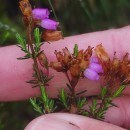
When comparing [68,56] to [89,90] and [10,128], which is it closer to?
[89,90]

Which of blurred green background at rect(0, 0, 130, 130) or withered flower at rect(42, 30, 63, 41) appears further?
blurred green background at rect(0, 0, 130, 130)

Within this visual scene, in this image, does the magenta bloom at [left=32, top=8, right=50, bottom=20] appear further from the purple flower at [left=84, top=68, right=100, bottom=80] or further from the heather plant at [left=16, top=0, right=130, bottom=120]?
the purple flower at [left=84, top=68, right=100, bottom=80]

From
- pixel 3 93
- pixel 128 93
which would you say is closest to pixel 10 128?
pixel 3 93

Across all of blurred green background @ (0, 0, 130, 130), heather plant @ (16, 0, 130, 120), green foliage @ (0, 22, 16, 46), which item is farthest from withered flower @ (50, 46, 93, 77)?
blurred green background @ (0, 0, 130, 130)

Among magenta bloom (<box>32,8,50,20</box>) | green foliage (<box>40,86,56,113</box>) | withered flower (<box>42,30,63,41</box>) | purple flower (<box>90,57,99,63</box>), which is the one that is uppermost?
magenta bloom (<box>32,8,50,20</box>)

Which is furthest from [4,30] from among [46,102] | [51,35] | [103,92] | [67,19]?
[67,19]

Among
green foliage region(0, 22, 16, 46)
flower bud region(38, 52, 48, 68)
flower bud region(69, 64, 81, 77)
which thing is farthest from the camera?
green foliage region(0, 22, 16, 46)
